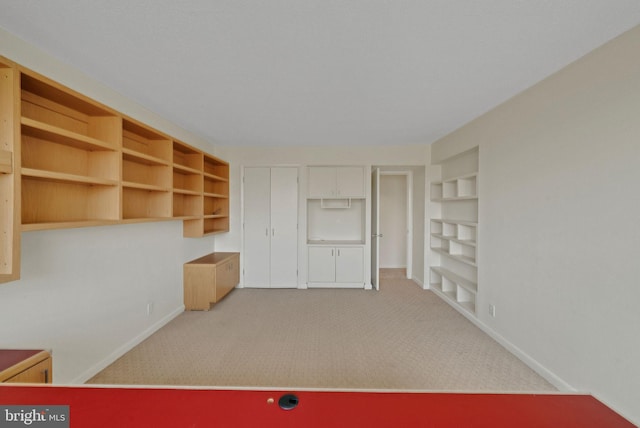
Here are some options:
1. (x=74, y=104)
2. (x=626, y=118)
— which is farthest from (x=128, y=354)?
(x=626, y=118)

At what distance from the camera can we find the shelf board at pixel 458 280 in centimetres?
319

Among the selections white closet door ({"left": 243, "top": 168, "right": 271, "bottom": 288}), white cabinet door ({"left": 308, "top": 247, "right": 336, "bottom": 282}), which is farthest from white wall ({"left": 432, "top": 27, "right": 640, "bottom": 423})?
white closet door ({"left": 243, "top": 168, "right": 271, "bottom": 288})

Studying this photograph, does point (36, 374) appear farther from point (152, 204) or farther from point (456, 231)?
point (456, 231)

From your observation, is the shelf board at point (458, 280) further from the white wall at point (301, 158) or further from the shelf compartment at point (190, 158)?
the shelf compartment at point (190, 158)

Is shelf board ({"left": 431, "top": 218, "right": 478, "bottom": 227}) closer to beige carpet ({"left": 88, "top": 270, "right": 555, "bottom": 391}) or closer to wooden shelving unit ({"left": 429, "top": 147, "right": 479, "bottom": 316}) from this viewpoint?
wooden shelving unit ({"left": 429, "top": 147, "right": 479, "bottom": 316})

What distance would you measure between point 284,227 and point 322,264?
95cm

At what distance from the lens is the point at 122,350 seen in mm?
2404

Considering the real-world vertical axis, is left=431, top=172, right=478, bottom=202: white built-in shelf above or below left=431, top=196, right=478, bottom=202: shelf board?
above

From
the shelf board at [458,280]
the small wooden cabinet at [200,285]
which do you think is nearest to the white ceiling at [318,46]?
the small wooden cabinet at [200,285]

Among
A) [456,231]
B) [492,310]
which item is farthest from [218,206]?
[492,310]

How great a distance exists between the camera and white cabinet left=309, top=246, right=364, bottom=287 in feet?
14.4

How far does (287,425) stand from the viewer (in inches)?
29.6

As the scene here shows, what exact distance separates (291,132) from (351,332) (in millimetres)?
2761

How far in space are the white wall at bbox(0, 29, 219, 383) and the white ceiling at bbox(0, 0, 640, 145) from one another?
0.16 meters
